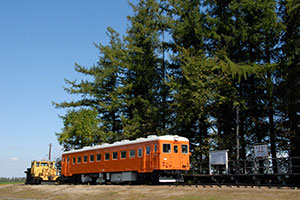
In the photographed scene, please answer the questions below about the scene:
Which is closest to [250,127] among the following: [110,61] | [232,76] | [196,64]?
[232,76]

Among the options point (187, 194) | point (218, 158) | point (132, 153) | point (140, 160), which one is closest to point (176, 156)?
point (140, 160)

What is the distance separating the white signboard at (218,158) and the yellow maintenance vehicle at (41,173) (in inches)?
863

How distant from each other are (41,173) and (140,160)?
1942 centimetres

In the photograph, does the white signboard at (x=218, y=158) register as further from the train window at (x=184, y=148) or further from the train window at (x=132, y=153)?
the train window at (x=132, y=153)

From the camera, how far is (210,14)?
35.5 meters

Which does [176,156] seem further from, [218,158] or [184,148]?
A: [218,158]

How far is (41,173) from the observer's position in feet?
132

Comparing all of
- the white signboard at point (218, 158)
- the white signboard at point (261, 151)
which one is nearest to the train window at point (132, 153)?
the white signboard at point (218, 158)

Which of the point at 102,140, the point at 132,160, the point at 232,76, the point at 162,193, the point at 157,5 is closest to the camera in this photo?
the point at 162,193

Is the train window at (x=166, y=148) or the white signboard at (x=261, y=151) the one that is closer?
the white signboard at (x=261, y=151)

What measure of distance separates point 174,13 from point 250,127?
49.6 ft

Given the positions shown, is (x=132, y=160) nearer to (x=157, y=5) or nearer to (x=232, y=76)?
(x=232, y=76)

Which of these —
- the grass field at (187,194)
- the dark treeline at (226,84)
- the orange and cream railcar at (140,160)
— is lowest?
the grass field at (187,194)

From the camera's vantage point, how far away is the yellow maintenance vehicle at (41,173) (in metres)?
40.0
